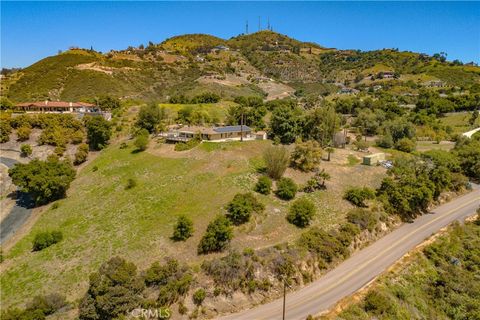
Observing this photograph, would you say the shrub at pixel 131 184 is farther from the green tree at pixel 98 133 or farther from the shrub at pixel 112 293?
the green tree at pixel 98 133

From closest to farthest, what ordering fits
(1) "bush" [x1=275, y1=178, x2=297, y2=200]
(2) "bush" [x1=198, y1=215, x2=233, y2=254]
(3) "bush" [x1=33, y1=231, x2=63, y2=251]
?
1. (2) "bush" [x1=198, y1=215, x2=233, y2=254]
2. (3) "bush" [x1=33, y1=231, x2=63, y2=251]
3. (1) "bush" [x1=275, y1=178, x2=297, y2=200]

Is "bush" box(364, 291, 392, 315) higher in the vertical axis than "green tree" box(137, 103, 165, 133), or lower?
lower

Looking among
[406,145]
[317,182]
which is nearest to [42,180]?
[317,182]

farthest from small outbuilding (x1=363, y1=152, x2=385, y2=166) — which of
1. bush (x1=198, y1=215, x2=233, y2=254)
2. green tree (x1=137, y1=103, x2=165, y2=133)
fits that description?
green tree (x1=137, y1=103, x2=165, y2=133)

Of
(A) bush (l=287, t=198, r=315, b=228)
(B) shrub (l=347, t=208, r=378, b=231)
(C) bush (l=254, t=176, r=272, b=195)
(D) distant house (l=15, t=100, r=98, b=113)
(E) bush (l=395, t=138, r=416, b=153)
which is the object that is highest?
(D) distant house (l=15, t=100, r=98, b=113)

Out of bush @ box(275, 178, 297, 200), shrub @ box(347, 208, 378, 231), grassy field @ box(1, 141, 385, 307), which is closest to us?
grassy field @ box(1, 141, 385, 307)

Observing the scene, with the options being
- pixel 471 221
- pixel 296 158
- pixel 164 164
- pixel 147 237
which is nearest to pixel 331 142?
pixel 296 158

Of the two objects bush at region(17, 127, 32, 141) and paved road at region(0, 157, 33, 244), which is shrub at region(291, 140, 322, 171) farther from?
bush at region(17, 127, 32, 141)

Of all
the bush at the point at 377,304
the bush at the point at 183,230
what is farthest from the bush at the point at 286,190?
the bush at the point at 377,304

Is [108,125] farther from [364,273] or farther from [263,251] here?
[364,273]
